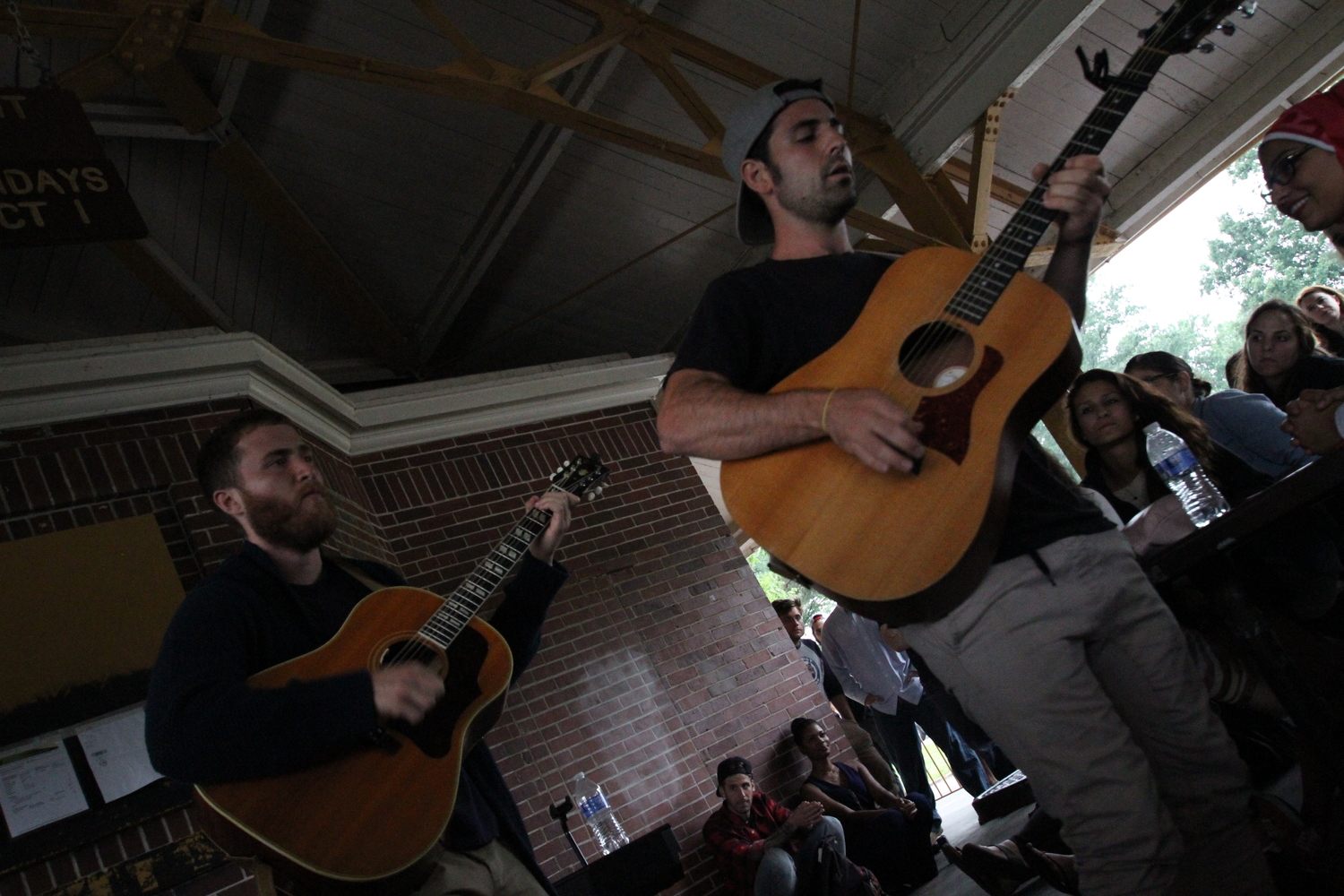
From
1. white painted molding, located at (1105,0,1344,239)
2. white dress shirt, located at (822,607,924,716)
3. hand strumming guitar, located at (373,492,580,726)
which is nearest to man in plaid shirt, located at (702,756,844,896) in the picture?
white dress shirt, located at (822,607,924,716)

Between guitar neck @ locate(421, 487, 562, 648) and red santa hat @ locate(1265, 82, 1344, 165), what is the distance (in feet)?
6.59

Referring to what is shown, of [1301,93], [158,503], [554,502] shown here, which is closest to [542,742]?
[158,503]

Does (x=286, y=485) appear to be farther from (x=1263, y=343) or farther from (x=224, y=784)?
(x=1263, y=343)

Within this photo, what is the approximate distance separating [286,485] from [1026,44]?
5.21m

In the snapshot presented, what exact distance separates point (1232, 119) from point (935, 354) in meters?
7.28

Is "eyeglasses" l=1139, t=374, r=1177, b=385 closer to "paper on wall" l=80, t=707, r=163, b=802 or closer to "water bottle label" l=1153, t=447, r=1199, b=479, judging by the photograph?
"water bottle label" l=1153, t=447, r=1199, b=479

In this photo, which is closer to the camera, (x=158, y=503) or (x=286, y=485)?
(x=286, y=485)

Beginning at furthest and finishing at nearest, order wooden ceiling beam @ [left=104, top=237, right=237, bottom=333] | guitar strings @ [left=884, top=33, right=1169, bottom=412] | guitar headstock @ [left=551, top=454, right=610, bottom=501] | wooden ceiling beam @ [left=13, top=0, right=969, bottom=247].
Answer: wooden ceiling beam @ [left=104, top=237, right=237, bottom=333], wooden ceiling beam @ [left=13, top=0, right=969, bottom=247], guitar headstock @ [left=551, top=454, right=610, bottom=501], guitar strings @ [left=884, top=33, right=1169, bottom=412]

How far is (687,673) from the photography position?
5473mm

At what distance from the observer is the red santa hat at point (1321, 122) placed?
1.80 m

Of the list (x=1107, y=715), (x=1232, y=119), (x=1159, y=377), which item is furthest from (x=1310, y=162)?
(x=1232, y=119)

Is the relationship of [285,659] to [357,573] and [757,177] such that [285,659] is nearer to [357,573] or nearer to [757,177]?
[357,573]

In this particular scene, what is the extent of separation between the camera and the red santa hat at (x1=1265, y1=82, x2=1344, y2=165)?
1805 mm

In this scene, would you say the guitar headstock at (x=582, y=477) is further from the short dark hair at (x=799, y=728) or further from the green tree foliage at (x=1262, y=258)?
the green tree foliage at (x=1262, y=258)
